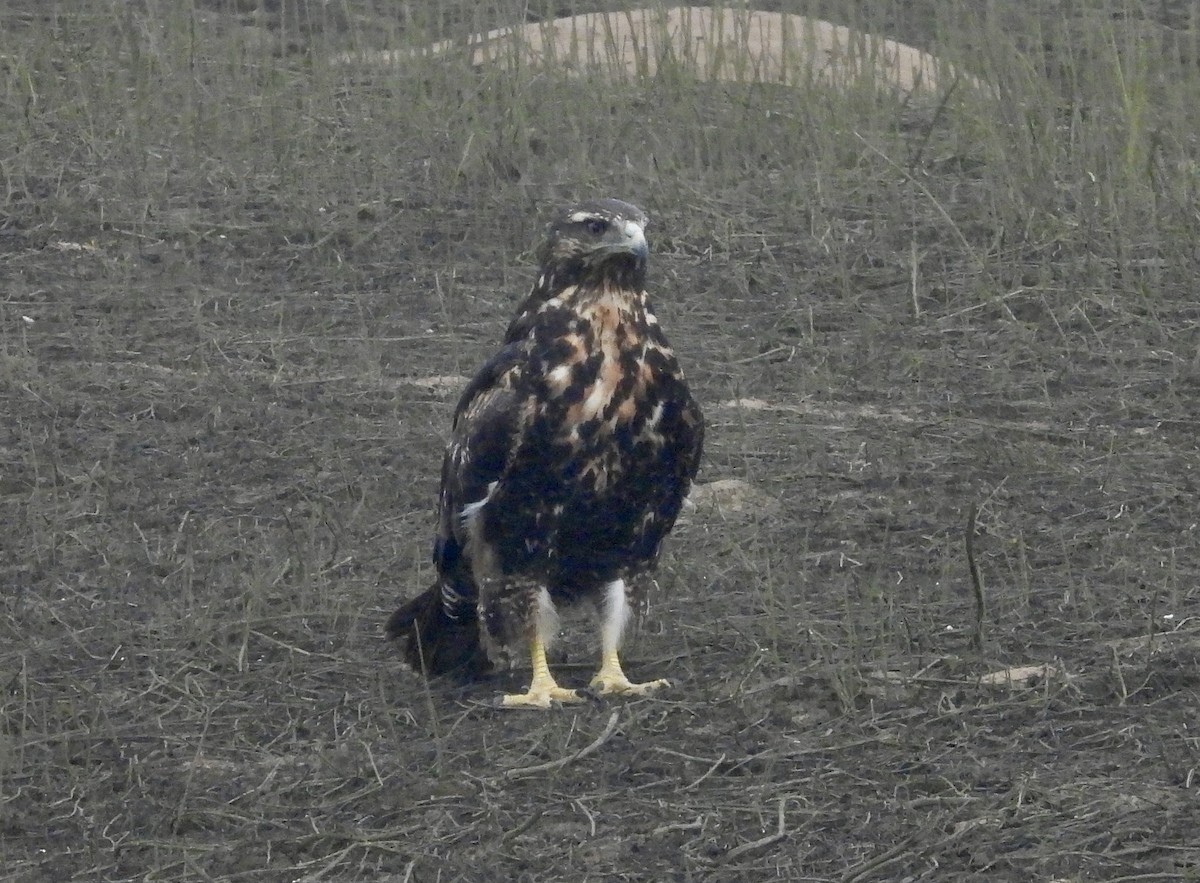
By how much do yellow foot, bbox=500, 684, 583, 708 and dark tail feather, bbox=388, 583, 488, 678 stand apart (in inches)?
9.3

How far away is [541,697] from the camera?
4.85m

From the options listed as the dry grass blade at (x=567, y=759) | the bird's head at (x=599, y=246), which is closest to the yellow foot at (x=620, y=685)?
the dry grass blade at (x=567, y=759)

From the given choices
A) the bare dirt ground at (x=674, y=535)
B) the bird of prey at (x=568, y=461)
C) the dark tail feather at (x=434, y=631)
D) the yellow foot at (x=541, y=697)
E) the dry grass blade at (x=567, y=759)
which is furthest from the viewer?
the dark tail feather at (x=434, y=631)

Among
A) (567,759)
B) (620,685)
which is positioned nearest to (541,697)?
(620,685)

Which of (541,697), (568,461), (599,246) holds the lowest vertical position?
(541,697)

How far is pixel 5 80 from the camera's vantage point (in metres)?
10.4

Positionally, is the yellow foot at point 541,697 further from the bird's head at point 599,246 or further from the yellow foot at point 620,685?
the bird's head at point 599,246

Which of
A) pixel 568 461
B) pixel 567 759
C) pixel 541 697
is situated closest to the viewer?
pixel 567 759

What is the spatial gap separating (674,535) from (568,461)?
131 cm

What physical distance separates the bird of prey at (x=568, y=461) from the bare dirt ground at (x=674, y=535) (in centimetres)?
23

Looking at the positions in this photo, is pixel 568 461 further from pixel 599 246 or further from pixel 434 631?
pixel 434 631

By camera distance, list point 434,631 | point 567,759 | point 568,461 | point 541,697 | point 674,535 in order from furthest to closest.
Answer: point 674,535 < point 434,631 < point 541,697 < point 568,461 < point 567,759

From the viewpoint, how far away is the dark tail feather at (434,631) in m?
5.01

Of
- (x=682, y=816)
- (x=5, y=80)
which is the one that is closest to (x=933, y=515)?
(x=682, y=816)
